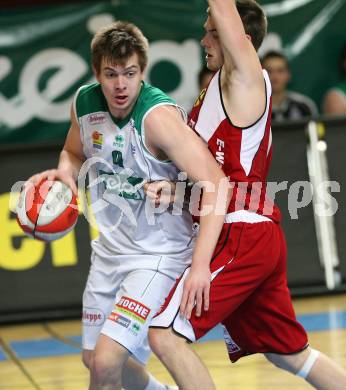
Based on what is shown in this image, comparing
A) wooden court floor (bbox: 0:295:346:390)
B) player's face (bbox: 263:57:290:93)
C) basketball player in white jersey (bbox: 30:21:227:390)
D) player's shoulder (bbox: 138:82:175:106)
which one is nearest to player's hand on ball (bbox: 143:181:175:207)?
basketball player in white jersey (bbox: 30:21:227:390)

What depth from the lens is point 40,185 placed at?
4.93 m

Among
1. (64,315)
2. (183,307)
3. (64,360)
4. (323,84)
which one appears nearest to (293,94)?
(323,84)

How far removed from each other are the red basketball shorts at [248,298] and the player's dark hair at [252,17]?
35.1 inches

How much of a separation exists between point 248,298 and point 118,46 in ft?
4.49

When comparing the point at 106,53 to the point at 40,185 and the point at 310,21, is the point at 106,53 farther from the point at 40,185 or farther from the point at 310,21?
the point at 310,21

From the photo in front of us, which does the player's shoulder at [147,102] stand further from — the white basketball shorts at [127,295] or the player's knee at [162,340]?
the player's knee at [162,340]

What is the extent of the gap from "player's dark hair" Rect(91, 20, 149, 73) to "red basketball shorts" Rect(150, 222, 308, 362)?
0.98 metres

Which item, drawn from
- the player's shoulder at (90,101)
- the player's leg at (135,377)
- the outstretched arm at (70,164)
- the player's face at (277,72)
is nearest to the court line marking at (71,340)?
the player's leg at (135,377)

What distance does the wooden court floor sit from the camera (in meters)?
6.15

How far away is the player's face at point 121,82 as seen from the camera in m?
4.79

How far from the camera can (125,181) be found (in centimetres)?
494

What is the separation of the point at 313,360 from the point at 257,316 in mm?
348

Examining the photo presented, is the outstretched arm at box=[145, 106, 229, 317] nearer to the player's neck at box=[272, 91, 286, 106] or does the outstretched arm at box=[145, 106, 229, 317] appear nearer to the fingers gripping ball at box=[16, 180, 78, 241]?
the fingers gripping ball at box=[16, 180, 78, 241]

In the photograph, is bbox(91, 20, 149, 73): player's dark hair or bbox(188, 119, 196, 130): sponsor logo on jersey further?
bbox(91, 20, 149, 73): player's dark hair
